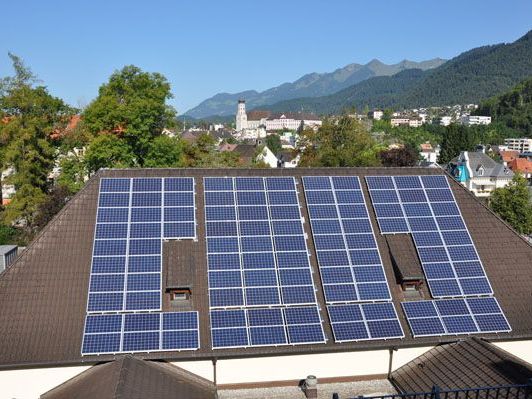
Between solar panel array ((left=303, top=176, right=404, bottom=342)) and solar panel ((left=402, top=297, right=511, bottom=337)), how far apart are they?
0.81 meters

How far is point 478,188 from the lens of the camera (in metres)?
73.6

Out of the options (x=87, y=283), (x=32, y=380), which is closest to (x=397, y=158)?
(x=87, y=283)

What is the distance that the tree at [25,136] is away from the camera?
1505 inches

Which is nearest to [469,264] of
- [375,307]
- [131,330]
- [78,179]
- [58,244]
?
[375,307]

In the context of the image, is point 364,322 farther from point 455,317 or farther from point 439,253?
point 439,253

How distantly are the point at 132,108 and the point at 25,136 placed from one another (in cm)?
943

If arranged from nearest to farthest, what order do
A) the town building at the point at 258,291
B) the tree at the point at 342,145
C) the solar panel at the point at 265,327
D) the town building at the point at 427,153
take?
the town building at the point at 258,291 < the solar panel at the point at 265,327 < the tree at the point at 342,145 < the town building at the point at 427,153

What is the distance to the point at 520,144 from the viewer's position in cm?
16525

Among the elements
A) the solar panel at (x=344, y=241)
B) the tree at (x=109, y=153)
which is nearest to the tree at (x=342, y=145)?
the tree at (x=109, y=153)

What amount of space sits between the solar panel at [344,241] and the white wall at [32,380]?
372 inches

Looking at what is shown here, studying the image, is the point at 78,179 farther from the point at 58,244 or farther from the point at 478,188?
the point at 478,188

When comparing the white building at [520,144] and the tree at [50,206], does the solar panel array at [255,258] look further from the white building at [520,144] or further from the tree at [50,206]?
the white building at [520,144]

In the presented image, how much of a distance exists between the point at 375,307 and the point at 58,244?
12.3m

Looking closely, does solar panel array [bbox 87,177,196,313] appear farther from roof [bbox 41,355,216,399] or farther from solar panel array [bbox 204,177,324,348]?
roof [bbox 41,355,216,399]
